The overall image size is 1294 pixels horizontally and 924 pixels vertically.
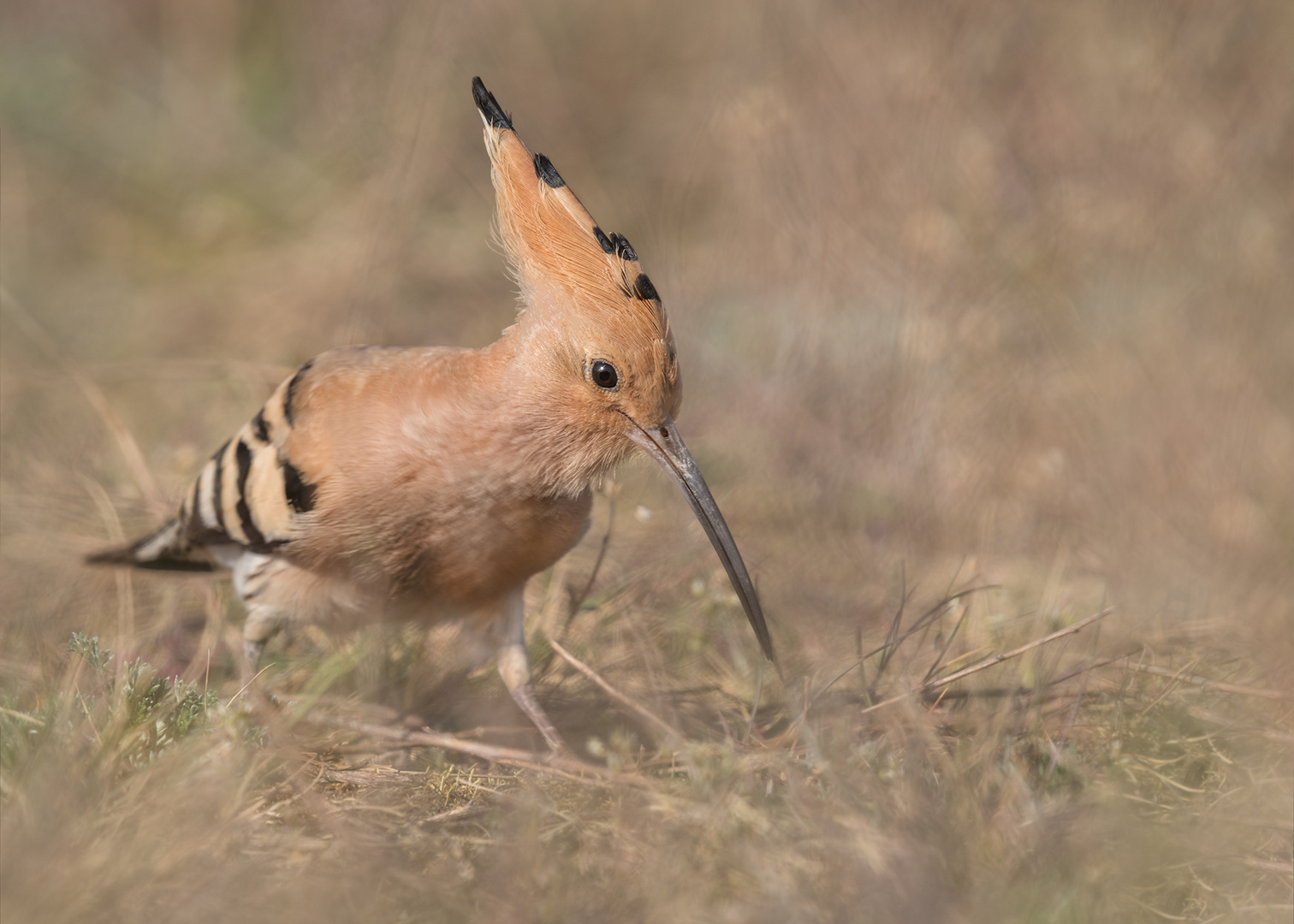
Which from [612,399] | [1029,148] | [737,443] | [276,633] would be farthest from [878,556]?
[1029,148]

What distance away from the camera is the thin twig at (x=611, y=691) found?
8.50ft

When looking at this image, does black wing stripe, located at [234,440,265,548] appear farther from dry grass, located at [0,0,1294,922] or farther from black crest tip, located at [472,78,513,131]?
black crest tip, located at [472,78,513,131]

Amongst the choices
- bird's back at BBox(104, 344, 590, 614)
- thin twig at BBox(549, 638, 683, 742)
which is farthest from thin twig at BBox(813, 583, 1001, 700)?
bird's back at BBox(104, 344, 590, 614)

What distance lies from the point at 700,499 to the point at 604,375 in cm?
40

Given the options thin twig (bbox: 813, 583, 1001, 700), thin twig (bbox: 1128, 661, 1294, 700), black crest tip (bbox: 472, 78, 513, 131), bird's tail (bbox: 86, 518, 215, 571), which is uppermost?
black crest tip (bbox: 472, 78, 513, 131)

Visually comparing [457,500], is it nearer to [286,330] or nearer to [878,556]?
[878,556]

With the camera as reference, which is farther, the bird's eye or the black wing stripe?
the black wing stripe

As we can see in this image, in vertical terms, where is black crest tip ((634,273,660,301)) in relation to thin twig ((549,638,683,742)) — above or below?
above

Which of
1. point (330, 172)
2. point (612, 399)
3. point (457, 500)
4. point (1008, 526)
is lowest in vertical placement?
point (1008, 526)

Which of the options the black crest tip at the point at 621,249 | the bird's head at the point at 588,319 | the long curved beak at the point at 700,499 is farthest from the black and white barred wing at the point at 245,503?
the black crest tip at the point at 621,249

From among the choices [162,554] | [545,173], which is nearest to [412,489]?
[545,173]

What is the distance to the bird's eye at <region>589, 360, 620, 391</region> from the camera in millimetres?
2574

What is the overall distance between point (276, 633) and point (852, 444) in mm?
2186

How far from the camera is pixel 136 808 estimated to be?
7.18ft
